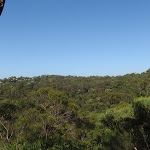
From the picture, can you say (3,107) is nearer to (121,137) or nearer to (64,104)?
(64,104)

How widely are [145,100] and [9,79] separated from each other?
209 m

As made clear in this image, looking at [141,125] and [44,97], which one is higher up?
[44,97]

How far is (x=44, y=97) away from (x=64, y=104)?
4447 mm

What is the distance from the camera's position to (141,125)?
11156 mm

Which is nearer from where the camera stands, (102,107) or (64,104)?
(64,104)

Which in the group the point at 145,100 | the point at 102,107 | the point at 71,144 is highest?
the point at 145,100

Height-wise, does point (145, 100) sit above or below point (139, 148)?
above

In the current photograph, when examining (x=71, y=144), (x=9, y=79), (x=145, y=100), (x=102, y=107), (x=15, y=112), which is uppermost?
(x=9, y=79)

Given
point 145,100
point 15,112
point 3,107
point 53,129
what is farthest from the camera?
point 15,112

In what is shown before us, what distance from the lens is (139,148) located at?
33.7 ft

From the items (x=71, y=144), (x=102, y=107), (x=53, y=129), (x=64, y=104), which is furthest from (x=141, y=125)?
(x=102, y=107)

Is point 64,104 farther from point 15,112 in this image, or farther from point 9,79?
point 9,79

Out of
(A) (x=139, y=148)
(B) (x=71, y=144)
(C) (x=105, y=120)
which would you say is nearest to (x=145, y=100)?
(A) (x=139, y=148)

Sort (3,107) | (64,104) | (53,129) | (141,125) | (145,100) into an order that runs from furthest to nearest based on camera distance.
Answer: (64,104), (3,107), (53,129), (141,125), (145,100)
